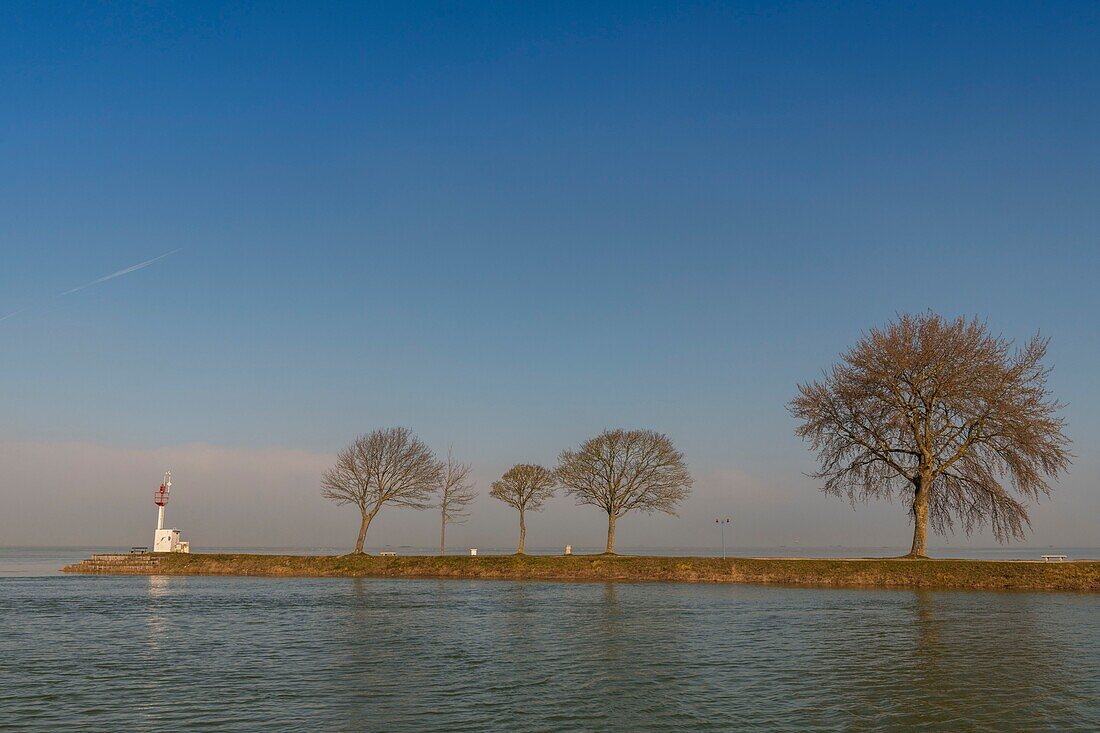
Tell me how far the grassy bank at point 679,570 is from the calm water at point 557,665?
815cm

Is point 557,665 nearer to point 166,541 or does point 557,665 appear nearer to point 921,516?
point 921,516

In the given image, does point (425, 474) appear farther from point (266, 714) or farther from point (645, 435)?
point (266, 714)

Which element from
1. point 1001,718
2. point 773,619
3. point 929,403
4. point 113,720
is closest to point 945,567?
point 929,403

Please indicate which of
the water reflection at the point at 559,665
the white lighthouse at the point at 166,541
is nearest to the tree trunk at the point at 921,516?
the water reflection at the point at 559,665

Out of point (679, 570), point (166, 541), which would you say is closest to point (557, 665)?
point (679, 570)

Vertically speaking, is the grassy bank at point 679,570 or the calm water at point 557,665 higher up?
the grassy bank at point 679,570

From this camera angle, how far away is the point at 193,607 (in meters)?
43.9

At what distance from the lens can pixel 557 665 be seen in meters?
24.7

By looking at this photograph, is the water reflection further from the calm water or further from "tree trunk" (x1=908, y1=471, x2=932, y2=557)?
"tree trunk" (x1=908, y1=471, x2=932, y2=557)

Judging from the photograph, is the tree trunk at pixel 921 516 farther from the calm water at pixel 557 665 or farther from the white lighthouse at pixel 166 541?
the white lighthouse at pixel 166 541

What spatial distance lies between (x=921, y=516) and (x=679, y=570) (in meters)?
18.9

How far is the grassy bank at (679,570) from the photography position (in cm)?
5312

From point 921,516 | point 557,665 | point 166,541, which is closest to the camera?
point 557,665

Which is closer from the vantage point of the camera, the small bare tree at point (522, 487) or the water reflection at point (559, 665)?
the water reflection at point (559, 665)
